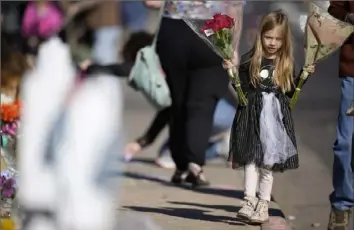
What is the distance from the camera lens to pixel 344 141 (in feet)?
21.0

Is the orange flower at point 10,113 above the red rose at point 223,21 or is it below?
below

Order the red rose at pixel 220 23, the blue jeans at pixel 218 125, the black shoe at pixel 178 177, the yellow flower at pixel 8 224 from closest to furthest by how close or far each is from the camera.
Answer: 1. the yellow flower at pixel 8 224
2. the red rose at pixel 220 23
3. the black shoe at pixel 178 177
4. the blue jeans at pixel 218 125

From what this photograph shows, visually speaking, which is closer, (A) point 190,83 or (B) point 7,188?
(B) point 7,188

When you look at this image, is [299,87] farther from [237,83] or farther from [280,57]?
[237,83]

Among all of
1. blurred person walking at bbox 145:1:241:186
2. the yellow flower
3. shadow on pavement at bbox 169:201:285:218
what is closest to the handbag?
blurred person walking at bbox 145:1:241:186

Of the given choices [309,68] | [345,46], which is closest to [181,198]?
[345,46]

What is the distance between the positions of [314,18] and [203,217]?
4.23 ft

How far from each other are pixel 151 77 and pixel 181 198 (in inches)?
37.1

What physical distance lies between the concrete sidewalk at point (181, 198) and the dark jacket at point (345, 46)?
2.90 ft

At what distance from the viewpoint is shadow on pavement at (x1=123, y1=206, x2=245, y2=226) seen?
6.39m

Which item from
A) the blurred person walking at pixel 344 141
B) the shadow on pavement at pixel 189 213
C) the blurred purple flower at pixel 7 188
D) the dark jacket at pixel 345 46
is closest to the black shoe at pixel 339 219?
the blurred person walking at pixel 344 141

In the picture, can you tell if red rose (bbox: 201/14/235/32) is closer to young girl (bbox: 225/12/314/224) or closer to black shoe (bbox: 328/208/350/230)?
young girl (bbox: 225/12/314/224)

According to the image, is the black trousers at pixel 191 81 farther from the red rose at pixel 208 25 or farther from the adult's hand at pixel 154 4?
Result: the red rose at pixel 208 25

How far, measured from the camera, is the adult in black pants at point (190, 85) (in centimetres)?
742
